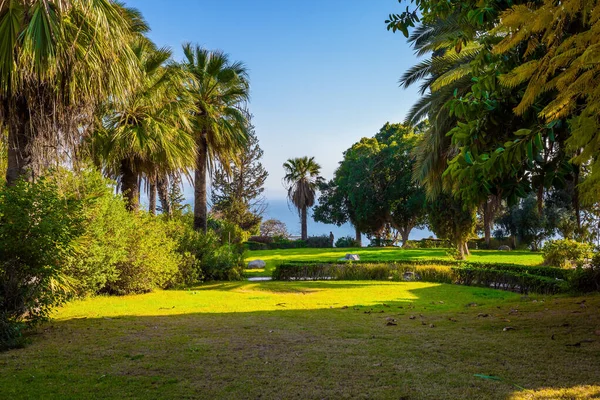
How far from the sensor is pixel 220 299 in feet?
39.5

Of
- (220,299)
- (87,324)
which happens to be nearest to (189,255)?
(220,299)

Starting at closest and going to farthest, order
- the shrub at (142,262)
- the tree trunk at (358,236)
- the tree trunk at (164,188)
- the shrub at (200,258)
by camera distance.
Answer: the shrub at (142,262) < the shrub at (200,258) < the tree trunk at (164,188) < the tree trunk at (358,236)

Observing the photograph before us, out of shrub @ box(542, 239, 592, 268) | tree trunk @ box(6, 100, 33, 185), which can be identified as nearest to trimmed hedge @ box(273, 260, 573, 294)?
shrub @ box(542, 239, 592, 268)

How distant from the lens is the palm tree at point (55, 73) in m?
7.67

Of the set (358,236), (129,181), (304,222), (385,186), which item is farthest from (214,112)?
(304,222)

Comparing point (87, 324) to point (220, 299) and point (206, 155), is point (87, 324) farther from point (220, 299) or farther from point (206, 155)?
point (206, 155)

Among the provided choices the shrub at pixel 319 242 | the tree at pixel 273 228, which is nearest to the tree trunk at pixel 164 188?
the shrub at pixel 319 242

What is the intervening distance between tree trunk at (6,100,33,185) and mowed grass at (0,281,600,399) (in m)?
2.94

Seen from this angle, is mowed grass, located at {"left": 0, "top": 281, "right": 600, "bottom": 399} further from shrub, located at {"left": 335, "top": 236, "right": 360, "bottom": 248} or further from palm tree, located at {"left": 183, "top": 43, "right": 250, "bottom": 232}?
shrub, located at {"left": 335, "top": 236, "right": 360, "bottom": 248}

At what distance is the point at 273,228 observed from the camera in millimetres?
57594

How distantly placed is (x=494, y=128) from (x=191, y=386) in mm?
4778

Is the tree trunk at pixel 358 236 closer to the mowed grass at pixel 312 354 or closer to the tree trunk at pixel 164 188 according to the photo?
the tree trunk at pixel 164 188

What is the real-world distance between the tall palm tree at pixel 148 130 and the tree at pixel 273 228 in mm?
41061

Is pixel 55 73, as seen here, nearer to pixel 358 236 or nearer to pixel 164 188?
pixel 164 188
